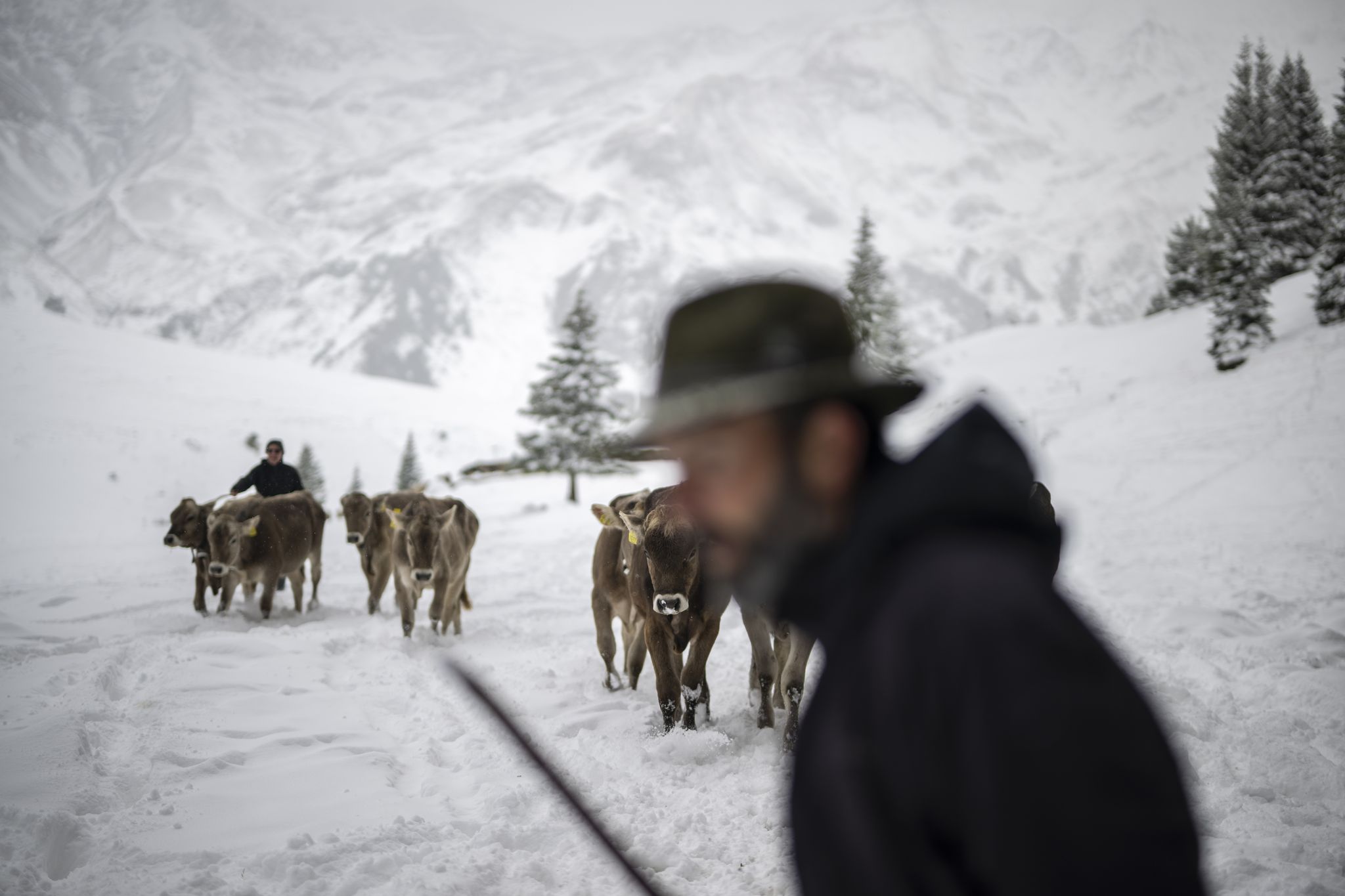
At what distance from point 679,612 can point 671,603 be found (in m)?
0.35

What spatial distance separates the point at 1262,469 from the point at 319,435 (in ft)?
161

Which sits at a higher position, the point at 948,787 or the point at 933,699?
the point at 933,699

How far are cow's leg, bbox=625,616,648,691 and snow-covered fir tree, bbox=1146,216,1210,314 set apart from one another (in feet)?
151

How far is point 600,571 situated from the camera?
8234 mm

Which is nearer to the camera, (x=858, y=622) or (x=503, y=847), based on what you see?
(x=858, y=622)

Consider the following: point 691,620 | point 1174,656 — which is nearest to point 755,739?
point 691,620

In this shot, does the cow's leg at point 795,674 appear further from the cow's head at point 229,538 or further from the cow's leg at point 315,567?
the cow's leg at point 315,567

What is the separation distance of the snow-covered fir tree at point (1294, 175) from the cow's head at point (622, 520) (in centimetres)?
3415

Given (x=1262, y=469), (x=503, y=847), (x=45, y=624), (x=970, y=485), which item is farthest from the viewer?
(x=1262, y=469)

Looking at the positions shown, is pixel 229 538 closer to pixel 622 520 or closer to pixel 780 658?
pixel 622 520

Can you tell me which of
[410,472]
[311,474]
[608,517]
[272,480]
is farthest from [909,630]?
[311,474]

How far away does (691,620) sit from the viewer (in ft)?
19.9

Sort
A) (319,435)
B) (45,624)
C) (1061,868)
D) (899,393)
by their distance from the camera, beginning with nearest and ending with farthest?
(1061,868) < (899,393) < (45,624) < (319,435)

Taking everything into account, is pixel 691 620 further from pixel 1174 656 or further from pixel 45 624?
pixel 45 624
